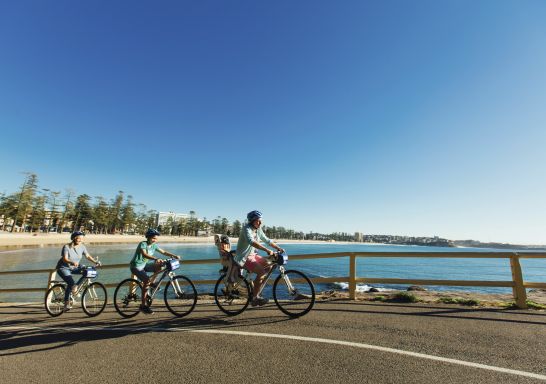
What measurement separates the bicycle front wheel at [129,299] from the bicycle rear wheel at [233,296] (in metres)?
2.00

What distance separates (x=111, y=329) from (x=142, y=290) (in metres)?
1.14

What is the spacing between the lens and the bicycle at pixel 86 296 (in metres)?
7.05

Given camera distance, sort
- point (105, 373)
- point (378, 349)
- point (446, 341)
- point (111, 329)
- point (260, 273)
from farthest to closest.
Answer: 1. point (260, 273)
2. point (111, 329)
3. point (446, 341)
4. point (378, 349)
5. point (105, 373)

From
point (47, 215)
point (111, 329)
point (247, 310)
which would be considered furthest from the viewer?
point (47, 215)

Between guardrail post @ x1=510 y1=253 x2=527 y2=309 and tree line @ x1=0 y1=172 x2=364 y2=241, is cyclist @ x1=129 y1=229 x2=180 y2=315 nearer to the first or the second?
guardrail post @ x1=510 y1=253 x2=527 y2=309

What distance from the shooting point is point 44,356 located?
4.44 meters

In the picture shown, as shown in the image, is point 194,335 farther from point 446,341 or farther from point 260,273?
point 446,341

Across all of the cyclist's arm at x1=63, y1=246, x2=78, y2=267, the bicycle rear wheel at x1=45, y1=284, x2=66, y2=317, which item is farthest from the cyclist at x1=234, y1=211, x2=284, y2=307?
the bicycle rear wheel at x1=45, y1=284, x2=66, y2=317

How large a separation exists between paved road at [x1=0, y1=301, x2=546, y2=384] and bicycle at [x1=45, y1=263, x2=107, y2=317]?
1.91ft

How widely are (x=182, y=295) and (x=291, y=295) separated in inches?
96.8

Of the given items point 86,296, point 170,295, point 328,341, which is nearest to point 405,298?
point 328,341

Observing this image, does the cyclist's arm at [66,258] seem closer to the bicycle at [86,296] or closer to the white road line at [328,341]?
the bicycle at [86,296]

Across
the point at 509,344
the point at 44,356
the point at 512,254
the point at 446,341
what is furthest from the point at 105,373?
the point at 512,254

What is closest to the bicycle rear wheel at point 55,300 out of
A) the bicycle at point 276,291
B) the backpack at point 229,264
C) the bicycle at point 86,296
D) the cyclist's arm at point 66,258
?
the bicycle at point 86,296
